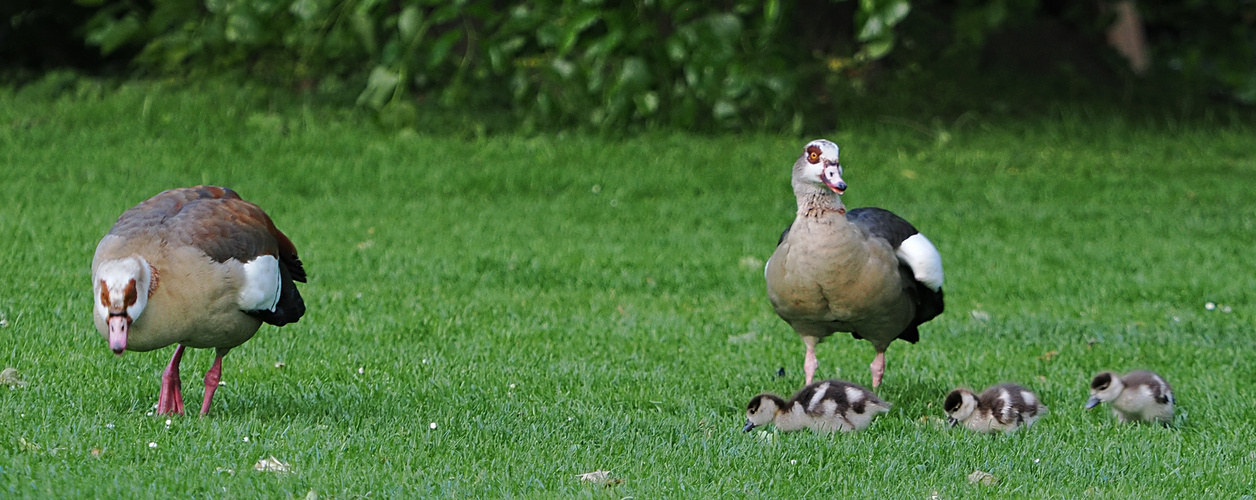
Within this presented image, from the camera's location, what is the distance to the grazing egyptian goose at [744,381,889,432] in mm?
5828

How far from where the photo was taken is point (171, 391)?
5.62 meters

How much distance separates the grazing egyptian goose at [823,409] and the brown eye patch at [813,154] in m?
0.98

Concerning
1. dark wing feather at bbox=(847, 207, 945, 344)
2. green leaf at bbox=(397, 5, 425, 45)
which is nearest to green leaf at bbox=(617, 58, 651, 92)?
green leaf at bbox=(397, 5, 425, 45)

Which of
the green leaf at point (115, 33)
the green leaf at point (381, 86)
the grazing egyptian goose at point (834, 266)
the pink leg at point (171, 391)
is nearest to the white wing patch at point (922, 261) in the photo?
the grazing egyptian goose at point (834, 266)

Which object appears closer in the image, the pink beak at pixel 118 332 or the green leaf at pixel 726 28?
the pink beak at pixel 118 332

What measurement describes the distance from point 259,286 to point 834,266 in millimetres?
2409

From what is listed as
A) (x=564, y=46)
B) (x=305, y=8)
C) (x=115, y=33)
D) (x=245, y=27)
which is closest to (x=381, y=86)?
(x=305, y=8)

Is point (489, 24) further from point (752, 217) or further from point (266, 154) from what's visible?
point (752, 217)

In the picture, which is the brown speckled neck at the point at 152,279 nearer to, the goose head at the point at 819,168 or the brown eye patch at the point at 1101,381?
the goose head at the point at 819,168

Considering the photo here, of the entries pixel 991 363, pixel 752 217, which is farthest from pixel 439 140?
pixel 991 363

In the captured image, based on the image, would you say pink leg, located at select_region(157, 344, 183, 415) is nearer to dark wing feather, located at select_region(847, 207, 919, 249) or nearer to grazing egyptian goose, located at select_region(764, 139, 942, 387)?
grazing egyptian goose, located at select_region(764, 139, 942, 387)

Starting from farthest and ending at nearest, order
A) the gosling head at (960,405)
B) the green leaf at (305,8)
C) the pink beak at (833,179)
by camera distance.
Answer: the green leaf at (305,8) < the gosling head at (960,405) < the pink beak at (833,179)

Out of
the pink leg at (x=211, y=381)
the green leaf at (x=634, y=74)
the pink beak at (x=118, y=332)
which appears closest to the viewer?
the pink beak at (x=118, y=332)

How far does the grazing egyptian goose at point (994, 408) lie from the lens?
19.3 feet
